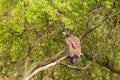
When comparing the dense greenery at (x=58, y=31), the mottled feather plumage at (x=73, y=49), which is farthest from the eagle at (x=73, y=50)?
the dense greenery at (x=58, y=31)

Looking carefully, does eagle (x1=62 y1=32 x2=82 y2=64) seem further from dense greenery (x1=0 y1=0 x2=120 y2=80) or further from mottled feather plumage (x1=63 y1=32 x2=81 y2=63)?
dense greenery (x1=0 y1=0 x2=120 y2=80)

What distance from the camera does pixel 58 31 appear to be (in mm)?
14672

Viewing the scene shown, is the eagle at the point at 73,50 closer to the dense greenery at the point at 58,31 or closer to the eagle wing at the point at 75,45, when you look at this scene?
the eagle wing at the point at 75,45

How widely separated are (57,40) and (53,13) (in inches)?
93.3

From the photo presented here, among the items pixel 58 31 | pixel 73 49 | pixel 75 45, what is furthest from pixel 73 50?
pixel 58 31

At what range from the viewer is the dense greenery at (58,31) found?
13.6m

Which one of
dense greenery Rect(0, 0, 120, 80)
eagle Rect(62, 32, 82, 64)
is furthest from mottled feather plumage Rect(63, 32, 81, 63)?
dense greenery Rect(0, 0, 120, 80)

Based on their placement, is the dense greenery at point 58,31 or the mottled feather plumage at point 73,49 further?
the dense greenery at point 58,31

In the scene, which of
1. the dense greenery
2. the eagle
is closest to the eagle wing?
the eagle

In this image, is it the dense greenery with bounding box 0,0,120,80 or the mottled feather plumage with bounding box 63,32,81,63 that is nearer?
the mottled feather plumage with bounding box 63,32,81,63

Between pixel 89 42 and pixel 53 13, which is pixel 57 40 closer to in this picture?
pixel 89 42

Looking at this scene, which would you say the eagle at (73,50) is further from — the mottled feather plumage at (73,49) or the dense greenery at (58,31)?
the dense greenery at (58,31)

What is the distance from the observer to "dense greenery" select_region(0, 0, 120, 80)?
44.6 ft

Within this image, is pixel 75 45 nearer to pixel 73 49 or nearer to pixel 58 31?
pixel 73 49
